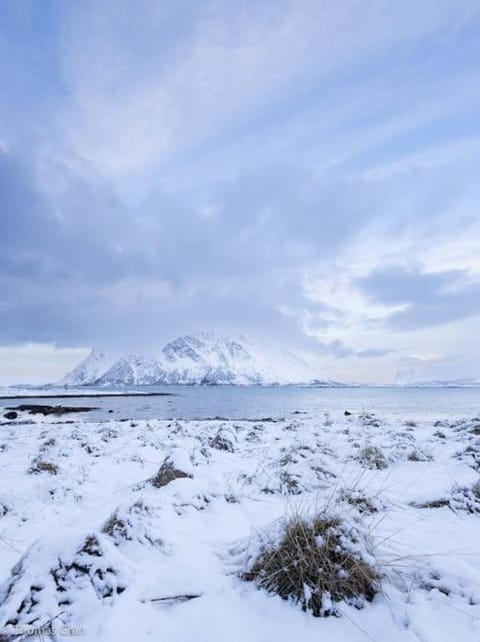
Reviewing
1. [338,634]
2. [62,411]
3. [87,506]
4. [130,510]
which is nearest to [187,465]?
[87,506]

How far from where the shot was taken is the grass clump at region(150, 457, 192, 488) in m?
6.35

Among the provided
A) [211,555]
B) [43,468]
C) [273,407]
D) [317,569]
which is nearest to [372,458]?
[211,555]

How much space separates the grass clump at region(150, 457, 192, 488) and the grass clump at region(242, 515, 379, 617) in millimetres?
3735

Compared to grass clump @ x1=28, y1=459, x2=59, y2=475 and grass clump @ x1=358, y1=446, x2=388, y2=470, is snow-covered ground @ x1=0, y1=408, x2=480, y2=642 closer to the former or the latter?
grass clump @ x1=28, y1=459, x2=59, y2=475

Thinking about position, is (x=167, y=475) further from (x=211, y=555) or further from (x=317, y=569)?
(x=317, y=569)

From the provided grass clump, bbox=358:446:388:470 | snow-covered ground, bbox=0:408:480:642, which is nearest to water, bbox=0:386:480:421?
grass clump, bbox=358:446:388:470

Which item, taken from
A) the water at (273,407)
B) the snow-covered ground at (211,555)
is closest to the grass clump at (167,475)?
the snow-covered ground at (211,555)

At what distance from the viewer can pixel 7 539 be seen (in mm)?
4262

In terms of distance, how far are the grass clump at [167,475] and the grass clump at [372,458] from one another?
4.22 metres

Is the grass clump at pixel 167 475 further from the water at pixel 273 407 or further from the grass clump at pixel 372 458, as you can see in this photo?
the water at pixel 273 407

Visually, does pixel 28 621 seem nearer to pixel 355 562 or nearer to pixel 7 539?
pixel 355 562

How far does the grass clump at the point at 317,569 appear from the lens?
261 cm

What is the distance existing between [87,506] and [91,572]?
11.8ft

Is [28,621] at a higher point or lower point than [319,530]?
lower
